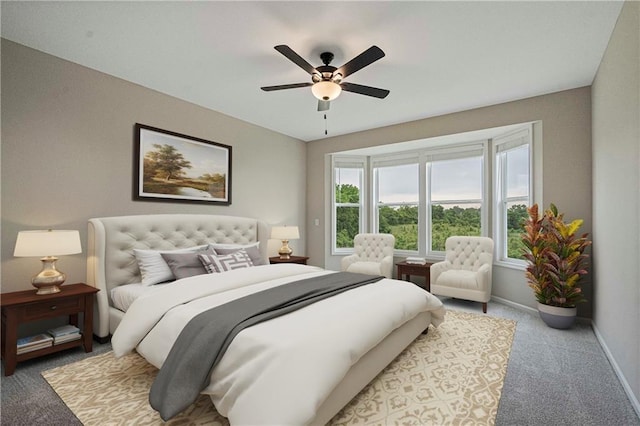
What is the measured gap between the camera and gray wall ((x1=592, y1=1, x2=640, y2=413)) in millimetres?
2098

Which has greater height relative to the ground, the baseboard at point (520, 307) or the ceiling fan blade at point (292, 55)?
the ceiling fan blade at point (292, 55)

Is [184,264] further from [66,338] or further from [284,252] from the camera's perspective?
[284,252]

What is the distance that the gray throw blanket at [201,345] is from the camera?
171 cm

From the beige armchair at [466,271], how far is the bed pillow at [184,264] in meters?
3.14

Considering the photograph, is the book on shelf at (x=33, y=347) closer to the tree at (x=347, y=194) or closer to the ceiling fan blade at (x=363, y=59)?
the ceiling fan blade at (x=363, y=59)

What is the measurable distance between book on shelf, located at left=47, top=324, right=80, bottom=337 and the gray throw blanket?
153 cm

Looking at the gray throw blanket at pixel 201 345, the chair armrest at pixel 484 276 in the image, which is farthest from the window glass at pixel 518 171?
the gray throw blanket at pixel 201 345

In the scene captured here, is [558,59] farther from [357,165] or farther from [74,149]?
[74,149]

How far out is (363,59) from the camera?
7.91 feet

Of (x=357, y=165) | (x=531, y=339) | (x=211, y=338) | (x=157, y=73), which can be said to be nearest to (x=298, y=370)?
(x=211, y=338)

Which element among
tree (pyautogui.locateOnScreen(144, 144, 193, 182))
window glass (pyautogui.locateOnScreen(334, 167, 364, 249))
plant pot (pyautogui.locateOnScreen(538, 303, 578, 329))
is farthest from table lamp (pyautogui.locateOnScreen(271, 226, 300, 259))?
plant pot (pyautogui.locateOnScreen(538, 303, 578, 329))

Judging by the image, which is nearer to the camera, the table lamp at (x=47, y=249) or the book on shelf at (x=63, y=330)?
the table lamp at (x=47, y=249)

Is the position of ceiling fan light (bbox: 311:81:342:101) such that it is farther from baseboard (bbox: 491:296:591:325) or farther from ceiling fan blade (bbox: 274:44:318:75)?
baseboard (bbox: 491:296:591:325)

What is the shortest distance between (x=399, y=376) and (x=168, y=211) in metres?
3.21
